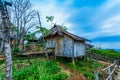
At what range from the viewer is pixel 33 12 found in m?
27.6

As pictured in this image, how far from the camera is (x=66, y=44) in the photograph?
1745 centimetres

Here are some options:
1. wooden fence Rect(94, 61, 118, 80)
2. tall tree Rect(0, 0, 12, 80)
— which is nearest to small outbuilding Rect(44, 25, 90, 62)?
wooden fence Rect(94, 61, 118, 80)

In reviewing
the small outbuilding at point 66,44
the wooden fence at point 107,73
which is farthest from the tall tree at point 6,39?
the small outbuilding at point 66,44

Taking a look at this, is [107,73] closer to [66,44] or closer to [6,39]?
[66,44]

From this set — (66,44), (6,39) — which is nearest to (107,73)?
(66,44)

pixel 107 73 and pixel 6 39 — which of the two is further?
pixel 107 73

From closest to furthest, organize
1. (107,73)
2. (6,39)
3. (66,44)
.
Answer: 1. (6,39)
2. (107,73)
3. (66,44)

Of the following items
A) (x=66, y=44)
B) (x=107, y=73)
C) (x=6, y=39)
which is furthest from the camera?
(x=66, y=44)

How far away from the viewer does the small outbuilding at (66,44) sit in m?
17.1

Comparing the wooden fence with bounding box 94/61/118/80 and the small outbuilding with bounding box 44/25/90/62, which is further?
the small outbuilding with bounding box 44/25/90/62

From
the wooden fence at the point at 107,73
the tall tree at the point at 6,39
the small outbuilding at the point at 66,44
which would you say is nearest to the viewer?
the tall tree at the point at 6,39

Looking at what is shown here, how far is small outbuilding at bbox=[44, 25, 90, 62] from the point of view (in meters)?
17.1

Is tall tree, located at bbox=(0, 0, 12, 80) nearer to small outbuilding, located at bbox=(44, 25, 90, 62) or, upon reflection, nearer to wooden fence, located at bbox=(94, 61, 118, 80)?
wooden fence, located at bbox=(94, 61, 118, 80)

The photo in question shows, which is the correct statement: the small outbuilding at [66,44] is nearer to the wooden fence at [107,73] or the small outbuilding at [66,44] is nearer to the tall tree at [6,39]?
the wooden fence at [107,73]
